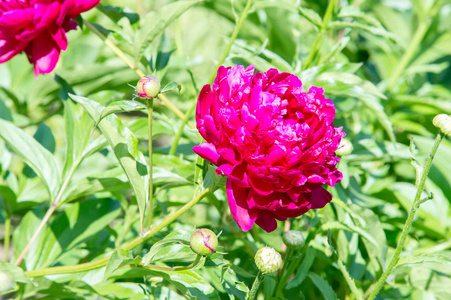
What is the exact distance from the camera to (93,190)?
29.7 inches

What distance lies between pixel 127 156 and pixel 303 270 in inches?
11.8

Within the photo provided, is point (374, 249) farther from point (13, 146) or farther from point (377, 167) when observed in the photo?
point (13, 146)

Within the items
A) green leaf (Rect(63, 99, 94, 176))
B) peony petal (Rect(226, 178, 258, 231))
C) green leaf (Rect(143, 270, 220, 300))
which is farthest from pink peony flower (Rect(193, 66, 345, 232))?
green leaf (Rect(63, 99, 94, 176))

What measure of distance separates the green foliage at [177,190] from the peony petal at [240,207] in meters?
0.02

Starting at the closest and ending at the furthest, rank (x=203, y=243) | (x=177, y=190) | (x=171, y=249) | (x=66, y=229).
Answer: (x=203, y=243), (x=171, y=249), (x=66, y=229), (x=177, y=190)

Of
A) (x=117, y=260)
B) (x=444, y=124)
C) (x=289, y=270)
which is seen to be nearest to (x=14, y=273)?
(x=117, y=260)

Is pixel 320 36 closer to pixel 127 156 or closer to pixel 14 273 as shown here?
pixel 127 156

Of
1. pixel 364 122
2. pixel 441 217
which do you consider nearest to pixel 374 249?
pixel 441 217

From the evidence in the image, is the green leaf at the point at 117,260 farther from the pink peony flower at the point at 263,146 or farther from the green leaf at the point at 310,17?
the green leaf at the point at 310,17

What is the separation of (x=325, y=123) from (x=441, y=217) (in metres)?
0.55

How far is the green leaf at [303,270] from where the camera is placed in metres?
0.70

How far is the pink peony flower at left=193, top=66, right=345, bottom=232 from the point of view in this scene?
0.52 meters

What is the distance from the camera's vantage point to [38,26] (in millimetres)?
696

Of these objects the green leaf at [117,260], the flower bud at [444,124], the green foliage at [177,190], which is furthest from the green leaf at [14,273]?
the flower bud at [444,124]
